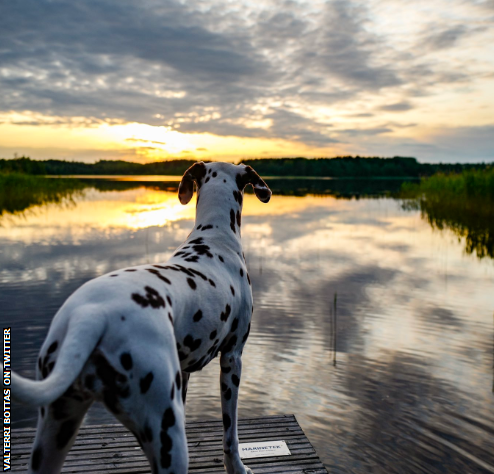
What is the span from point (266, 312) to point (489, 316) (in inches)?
176

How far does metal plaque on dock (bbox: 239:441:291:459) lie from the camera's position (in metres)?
4.52

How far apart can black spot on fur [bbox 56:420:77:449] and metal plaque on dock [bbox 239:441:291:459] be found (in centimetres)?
229

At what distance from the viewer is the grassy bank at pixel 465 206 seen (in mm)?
17328

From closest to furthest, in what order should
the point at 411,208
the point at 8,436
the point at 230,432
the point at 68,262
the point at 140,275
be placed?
1. the point at 140,275
2. the point at 230,432
3. the point at 8,436
4. the point at 68,262
5. the point at 411,208

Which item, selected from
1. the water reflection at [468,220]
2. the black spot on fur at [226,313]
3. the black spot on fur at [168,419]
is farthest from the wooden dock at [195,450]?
the water reflection at [468,220]

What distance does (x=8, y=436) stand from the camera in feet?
14.1

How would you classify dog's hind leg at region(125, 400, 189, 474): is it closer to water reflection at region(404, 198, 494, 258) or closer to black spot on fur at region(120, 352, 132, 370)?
black spot on fur at region(120, 352, 132, 370)

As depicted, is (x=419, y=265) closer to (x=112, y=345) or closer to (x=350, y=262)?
(x=350, y=262)

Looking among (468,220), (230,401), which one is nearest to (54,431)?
(230,401)

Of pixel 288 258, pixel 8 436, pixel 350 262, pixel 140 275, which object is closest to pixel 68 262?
pixel 288 258

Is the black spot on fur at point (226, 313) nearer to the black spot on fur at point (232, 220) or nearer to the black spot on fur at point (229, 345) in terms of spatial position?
the black spot on fur at point (229, 345)

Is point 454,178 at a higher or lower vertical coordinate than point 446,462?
higher

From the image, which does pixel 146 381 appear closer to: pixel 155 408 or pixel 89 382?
pixel 155 408

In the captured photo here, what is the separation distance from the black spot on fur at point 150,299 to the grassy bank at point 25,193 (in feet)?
81.9
